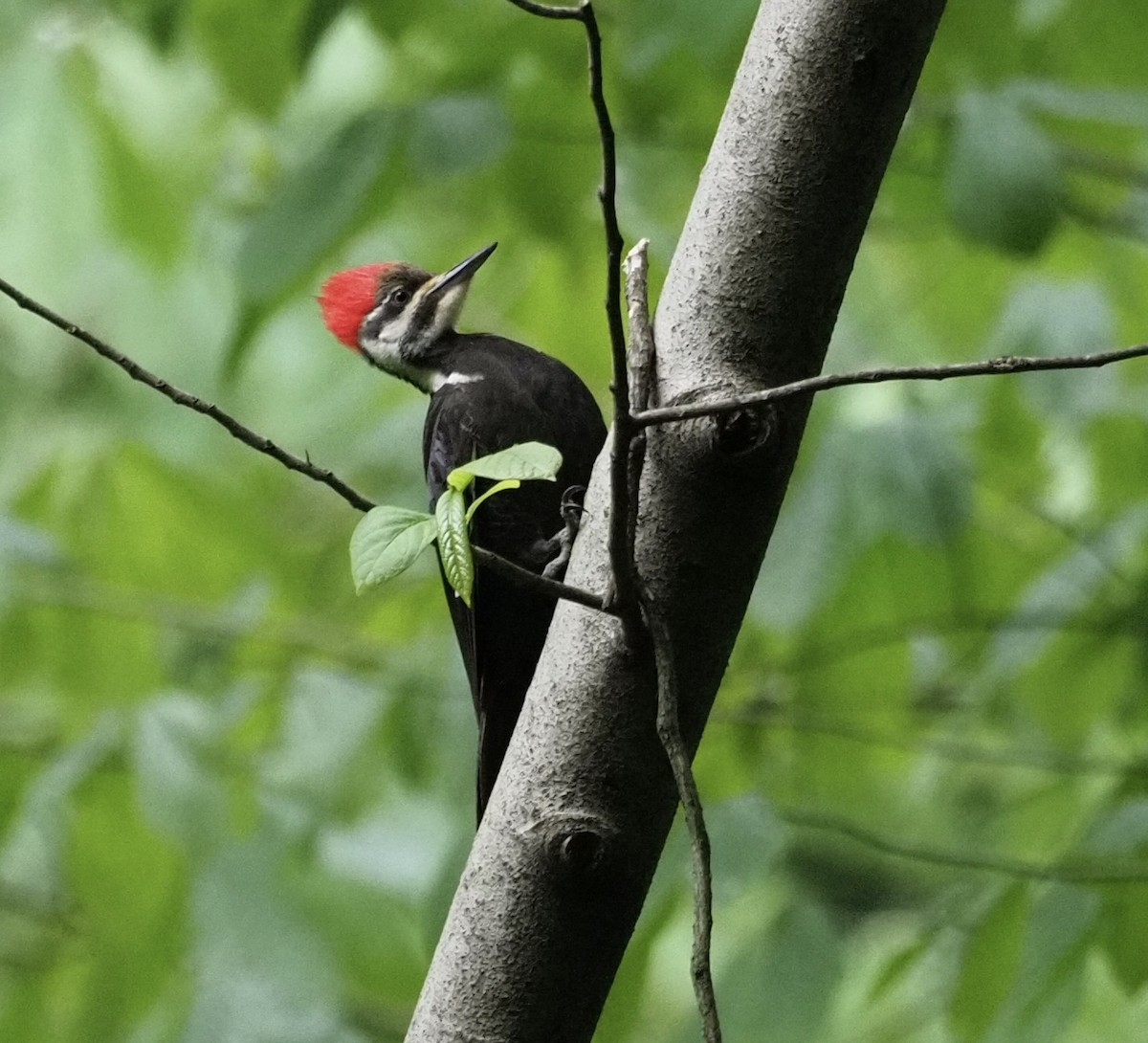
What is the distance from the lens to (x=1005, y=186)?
6.31ft

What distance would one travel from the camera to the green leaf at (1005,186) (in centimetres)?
192

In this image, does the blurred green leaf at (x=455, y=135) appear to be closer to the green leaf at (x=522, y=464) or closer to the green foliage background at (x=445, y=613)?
the green foliage background at (x=445, y=613)

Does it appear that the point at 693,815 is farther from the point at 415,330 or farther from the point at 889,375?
the point at 415,330

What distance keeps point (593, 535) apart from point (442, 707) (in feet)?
4.50

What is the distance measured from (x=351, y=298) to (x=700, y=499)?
81.4 inches

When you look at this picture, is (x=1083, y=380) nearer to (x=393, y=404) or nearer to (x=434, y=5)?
(x=434, y=5)

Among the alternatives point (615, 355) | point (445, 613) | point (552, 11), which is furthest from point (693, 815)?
point (445, 613)

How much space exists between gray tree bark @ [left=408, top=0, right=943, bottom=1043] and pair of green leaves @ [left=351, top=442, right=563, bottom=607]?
0.17 metres

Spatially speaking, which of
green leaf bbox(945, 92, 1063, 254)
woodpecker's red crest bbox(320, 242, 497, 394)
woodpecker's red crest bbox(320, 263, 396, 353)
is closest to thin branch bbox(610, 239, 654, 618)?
green leaf bbox(945, 92, 1063, 254)

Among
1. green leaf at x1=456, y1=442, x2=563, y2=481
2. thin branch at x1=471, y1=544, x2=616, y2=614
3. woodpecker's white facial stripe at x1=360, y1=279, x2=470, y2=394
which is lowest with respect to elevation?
thin branch at x1=471, y1=544, x2=616, y2=614

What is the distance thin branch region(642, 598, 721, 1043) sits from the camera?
3.25 feet

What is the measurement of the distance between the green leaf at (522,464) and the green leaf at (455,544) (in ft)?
0.09

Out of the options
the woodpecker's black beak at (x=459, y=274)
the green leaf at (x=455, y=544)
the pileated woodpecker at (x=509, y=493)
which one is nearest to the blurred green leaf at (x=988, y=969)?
the pileated woodpecker at (x=509, y=493)

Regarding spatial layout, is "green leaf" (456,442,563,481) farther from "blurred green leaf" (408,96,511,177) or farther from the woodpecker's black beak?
the woodpecker's black beak
